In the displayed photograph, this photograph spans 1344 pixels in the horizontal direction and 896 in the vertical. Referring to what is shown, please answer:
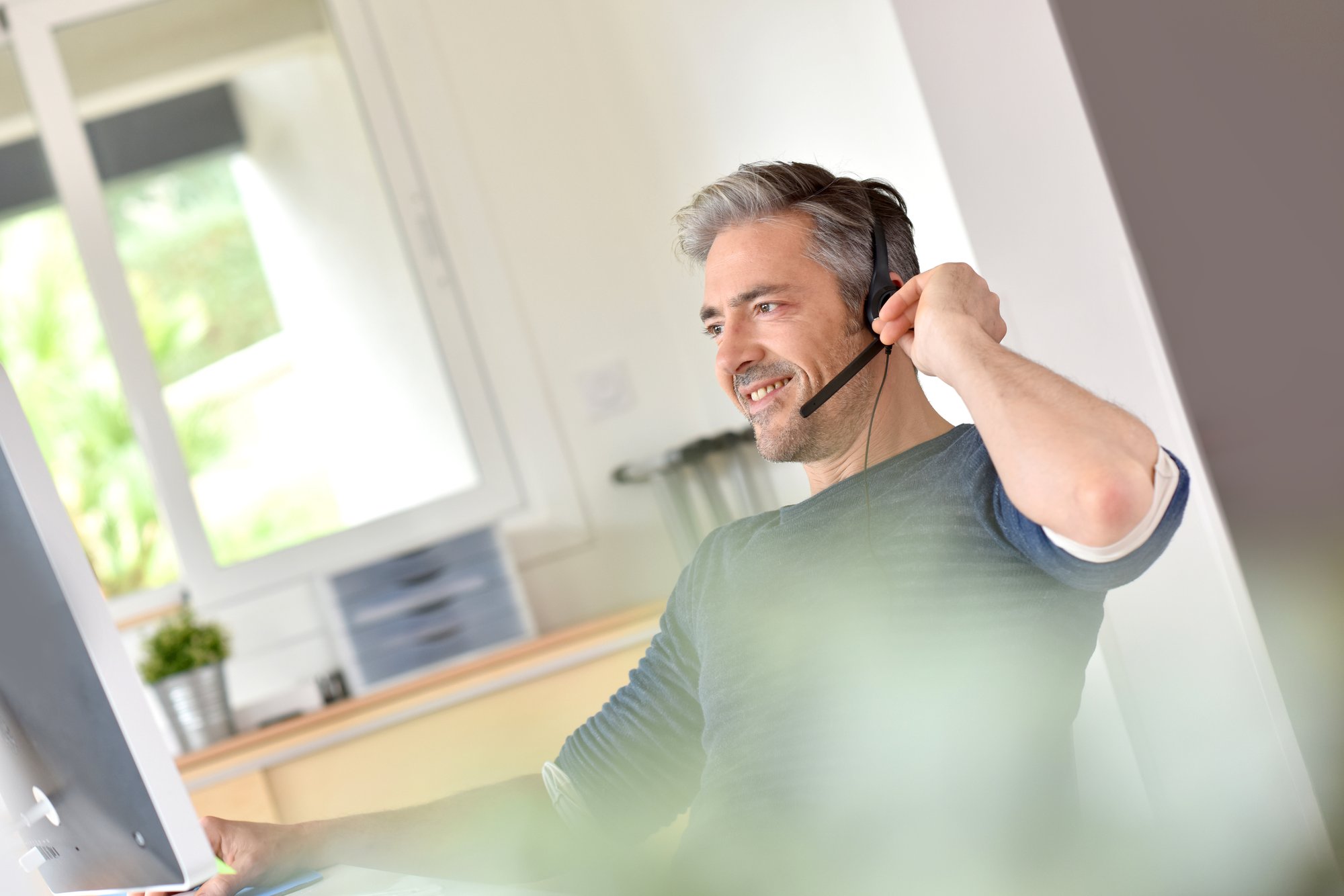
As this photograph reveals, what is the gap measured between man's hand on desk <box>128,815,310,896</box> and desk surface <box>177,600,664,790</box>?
85cm

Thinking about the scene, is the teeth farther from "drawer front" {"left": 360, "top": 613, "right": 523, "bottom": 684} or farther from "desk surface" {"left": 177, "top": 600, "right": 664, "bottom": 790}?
"drawer front" {"left": 360, "top": 613, "right": 523, "bottom": 684}

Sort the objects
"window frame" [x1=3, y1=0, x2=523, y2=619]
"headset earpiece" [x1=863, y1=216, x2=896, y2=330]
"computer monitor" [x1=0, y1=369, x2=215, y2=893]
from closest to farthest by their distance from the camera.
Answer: "computer monitor" [x1=0, y1=369, x2=215, y2=893] < "headset earpiece" [x1=863, y1=216, x2=896, y2=330] < "window frame" [x1=3, y1=0, x2=523, y2=619]

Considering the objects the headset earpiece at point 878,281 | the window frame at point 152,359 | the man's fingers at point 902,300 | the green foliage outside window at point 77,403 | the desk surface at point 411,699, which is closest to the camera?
the man's fingers at point 902,300

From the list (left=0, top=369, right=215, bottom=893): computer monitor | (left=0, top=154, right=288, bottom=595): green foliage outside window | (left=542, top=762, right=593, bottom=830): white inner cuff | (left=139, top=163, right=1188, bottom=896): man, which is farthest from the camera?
(left=0, top=154, right=288, bottom=595): green foliage outside window

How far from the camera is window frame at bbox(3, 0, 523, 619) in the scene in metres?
2.21

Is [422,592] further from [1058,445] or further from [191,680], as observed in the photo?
[1058,445]

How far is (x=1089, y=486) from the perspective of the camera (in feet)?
2.44

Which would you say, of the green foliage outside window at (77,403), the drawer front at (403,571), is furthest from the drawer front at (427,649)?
→ the green foliage outside window at (77,403)

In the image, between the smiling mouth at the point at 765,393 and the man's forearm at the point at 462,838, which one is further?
the smiling mouth at the point at 765,393

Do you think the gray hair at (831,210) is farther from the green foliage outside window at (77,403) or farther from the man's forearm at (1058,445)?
the green foliage outside window at (77,403)

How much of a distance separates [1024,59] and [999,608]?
0.77 meters

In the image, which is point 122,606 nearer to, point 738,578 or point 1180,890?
point 738,578

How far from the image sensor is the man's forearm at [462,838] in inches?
41.2

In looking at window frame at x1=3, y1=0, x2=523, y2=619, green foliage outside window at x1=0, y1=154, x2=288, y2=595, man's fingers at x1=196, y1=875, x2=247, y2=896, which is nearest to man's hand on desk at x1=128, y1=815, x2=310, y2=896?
man's fingers at x1=196, y1=875, x2=247, y2=896
